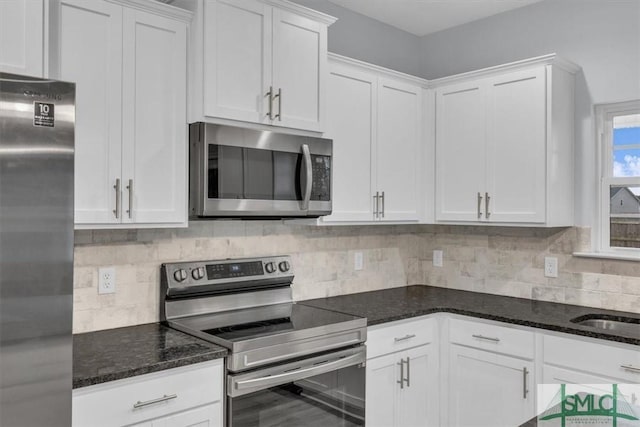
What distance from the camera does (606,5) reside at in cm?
294

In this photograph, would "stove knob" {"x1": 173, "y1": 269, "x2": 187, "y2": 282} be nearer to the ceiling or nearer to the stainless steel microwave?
the stainless steel microwave

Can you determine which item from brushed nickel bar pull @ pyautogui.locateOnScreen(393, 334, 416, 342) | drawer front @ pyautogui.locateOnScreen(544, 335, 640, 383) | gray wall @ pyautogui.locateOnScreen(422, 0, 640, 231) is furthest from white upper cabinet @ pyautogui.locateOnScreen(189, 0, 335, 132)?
drawer front @ pyautogui.locateOnScreen(544, 335, 640, 383)

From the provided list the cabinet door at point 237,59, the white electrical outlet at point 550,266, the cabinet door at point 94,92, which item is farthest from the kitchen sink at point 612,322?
the cabinet door at point 94,92

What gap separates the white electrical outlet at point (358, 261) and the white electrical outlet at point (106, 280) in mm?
1552

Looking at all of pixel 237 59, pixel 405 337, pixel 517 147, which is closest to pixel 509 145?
pixel 517 147

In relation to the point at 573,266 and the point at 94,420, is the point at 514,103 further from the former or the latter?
the point at 94,420

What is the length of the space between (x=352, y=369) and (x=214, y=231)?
0.99 metres

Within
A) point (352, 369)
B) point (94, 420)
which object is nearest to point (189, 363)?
point (94, 420)

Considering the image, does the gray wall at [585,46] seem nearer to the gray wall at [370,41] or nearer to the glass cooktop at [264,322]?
the gray wall at [370,41]

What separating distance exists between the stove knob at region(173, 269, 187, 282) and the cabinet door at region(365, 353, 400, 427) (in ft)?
3.33

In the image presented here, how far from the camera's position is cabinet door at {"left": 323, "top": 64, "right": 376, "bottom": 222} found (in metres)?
2.87

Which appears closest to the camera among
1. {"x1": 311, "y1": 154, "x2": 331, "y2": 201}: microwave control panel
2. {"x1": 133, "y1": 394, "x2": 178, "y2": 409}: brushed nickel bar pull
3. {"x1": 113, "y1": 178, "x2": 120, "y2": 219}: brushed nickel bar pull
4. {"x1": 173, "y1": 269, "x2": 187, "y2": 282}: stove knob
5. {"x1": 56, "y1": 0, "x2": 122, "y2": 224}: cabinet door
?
{"x1": 133, "y1": 394, "x2": 178, "y2": 409}: brushed nickel bar pull

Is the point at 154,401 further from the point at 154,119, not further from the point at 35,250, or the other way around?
the point at 154,119

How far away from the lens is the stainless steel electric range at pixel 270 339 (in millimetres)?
2100
